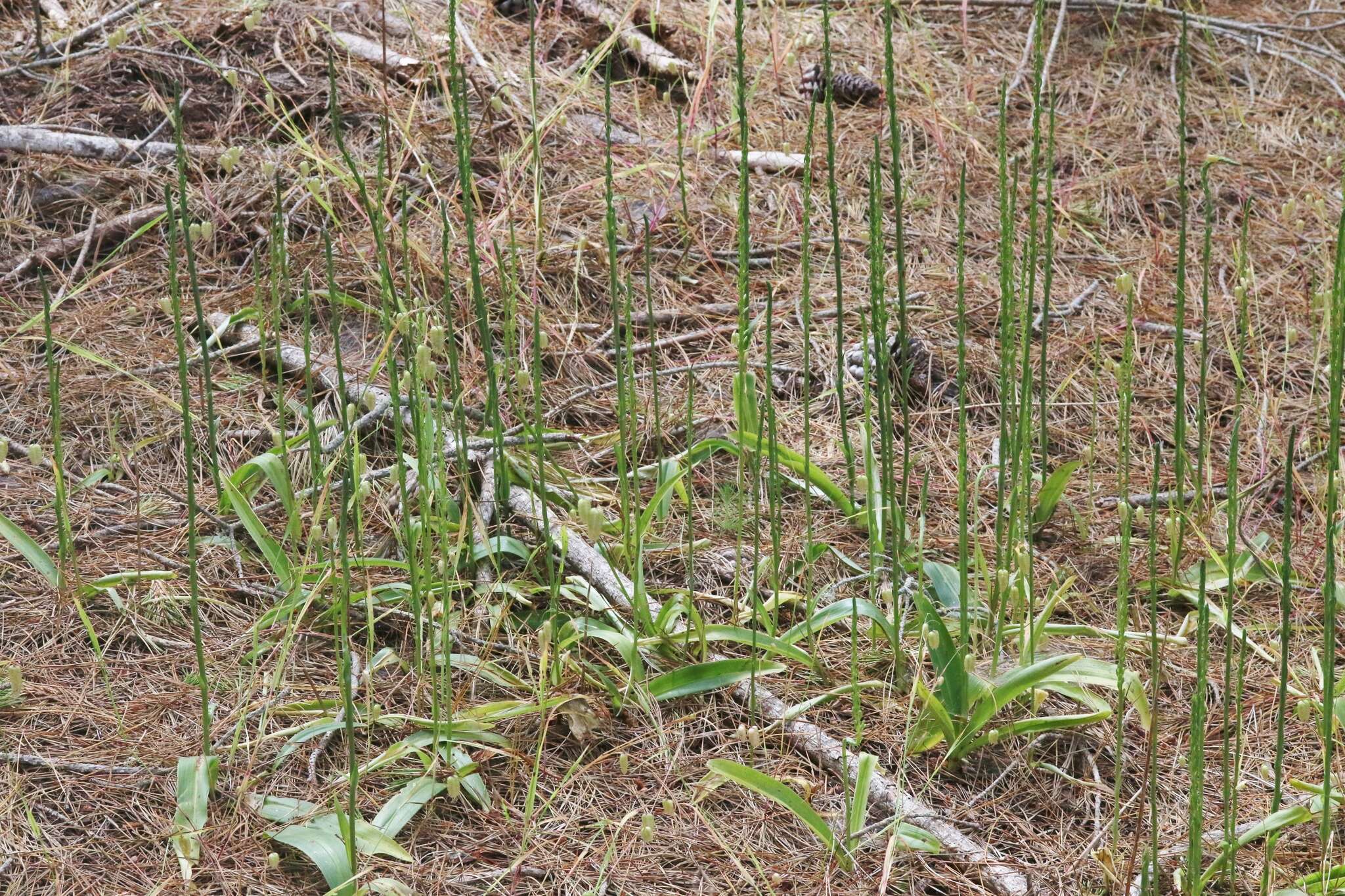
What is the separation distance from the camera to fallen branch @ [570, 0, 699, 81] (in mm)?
3674

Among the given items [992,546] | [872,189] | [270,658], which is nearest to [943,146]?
[992,546]

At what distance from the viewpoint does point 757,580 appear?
2.02 metres

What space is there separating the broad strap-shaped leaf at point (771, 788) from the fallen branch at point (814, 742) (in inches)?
3.3

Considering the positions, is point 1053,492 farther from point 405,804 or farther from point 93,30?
point 93,30

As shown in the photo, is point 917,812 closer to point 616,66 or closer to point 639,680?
point 639,680

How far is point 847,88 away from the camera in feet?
12.3

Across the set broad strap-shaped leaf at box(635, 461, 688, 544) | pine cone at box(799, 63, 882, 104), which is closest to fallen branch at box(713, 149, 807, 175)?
pine cone at box(799, 63, 882, 104)

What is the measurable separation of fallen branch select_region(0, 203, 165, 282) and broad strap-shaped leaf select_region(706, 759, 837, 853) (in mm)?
2094

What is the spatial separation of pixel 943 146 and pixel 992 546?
1.53m

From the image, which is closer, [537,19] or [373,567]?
[373,567]

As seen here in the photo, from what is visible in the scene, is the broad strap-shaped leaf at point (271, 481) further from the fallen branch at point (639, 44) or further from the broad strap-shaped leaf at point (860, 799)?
the fallen branch at point (639, 44)

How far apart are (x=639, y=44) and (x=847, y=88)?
2.11 ft

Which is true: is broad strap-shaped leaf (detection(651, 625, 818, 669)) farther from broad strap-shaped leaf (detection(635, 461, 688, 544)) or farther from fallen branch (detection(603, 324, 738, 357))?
fallen branch (detection(603, 324, 738, 357))

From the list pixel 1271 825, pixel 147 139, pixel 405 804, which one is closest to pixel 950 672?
pixel 1271 825
